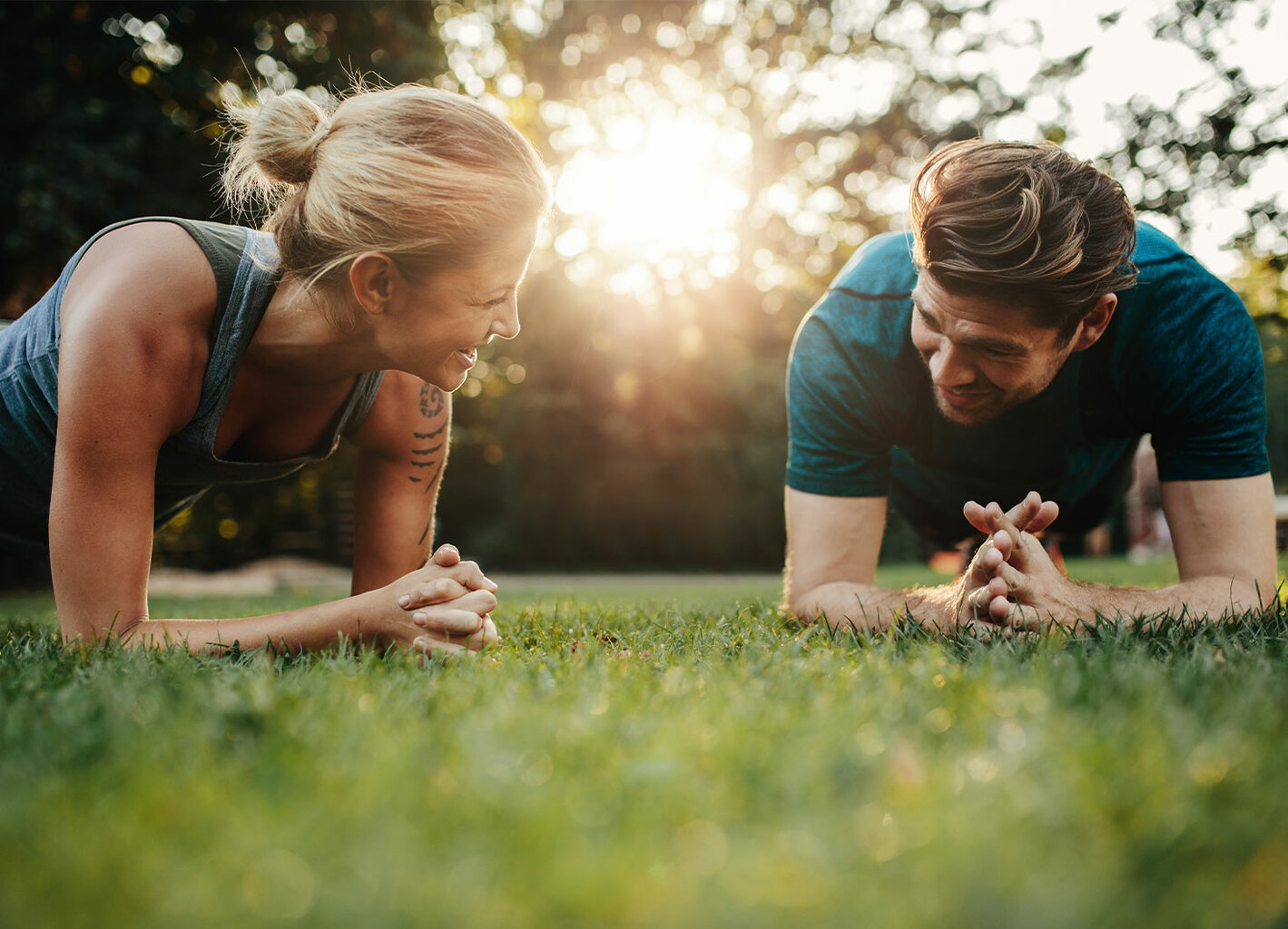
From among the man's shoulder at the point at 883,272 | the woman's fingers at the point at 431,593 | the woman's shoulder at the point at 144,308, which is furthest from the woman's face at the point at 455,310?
the man's shoulder at the point at 883,272

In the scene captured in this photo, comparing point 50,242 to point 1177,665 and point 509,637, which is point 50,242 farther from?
point 1177,665

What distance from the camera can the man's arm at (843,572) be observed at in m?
2.80

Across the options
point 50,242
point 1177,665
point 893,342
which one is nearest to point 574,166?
point 50,242

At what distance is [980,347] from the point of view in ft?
9.36

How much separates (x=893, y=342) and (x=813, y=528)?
2.50ft

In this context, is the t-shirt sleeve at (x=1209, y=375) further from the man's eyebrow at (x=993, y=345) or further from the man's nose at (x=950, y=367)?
the man's nose at (x=950, y=367)

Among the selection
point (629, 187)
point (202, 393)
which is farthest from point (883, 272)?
point (629, 187)

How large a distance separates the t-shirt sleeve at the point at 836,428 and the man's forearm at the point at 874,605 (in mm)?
410

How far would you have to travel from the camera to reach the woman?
92.9 inches

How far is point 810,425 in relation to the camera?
10.9ft

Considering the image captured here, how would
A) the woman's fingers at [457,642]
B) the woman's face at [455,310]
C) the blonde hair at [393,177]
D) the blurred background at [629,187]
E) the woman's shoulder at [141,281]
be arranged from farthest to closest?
the blurred background at [629,187] → the woman's face at [455,310] → the blonde hair at [393,177] → the woman's shoulder at [141,281] → the woman's fingers at [457,642]

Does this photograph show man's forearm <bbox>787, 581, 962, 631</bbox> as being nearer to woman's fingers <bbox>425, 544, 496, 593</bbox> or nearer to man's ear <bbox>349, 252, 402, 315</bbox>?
woman's fingers <bbox>425, 544, 496, 593</bbox>

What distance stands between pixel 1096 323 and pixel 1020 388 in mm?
320

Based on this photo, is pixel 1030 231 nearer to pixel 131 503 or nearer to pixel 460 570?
pixel 460 570
